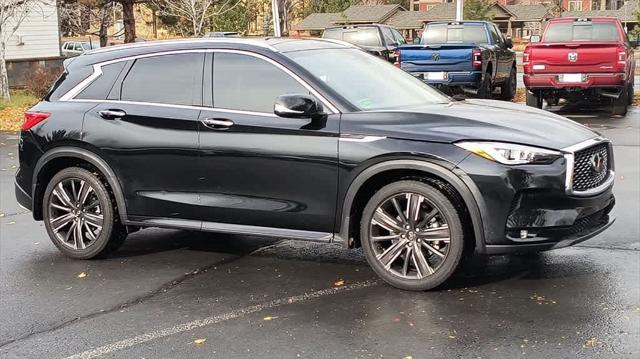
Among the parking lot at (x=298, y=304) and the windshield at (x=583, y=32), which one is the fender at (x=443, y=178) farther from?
the windshield at (x=583, y=32)

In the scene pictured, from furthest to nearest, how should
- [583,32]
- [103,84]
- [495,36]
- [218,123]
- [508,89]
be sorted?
[508,89], [495,36], [583,32], [103,84], [218,123]

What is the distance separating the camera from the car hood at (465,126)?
5.21 metres

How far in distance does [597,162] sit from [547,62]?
1064cm

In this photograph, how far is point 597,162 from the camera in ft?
18.2

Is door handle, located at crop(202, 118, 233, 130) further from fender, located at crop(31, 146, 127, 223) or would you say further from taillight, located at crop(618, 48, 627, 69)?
taillight, located at crop(618, 48, 627, 69)

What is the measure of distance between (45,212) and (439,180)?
11.2 feet

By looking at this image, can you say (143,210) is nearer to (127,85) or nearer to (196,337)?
(127,85)

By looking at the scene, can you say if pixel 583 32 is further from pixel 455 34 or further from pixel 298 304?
pixel 298 304

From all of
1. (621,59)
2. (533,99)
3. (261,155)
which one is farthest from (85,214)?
(533,99)

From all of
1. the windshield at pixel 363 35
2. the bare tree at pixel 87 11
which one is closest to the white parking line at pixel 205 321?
the windshield at pixel 363 35

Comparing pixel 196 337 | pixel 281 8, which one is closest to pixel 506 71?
pixel 196 337

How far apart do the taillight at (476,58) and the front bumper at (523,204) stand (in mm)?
11293

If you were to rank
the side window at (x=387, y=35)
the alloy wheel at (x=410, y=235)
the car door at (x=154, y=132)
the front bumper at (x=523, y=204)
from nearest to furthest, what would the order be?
the front bumper at (x=523, y=204) < the alloy wheel at (x=410, y=235) < the car door at (x=154, y=132) < the side window at (x=387, y=35)

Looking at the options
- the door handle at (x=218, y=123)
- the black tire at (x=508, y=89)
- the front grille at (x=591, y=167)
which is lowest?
the black tire at (x=508, y=89)
